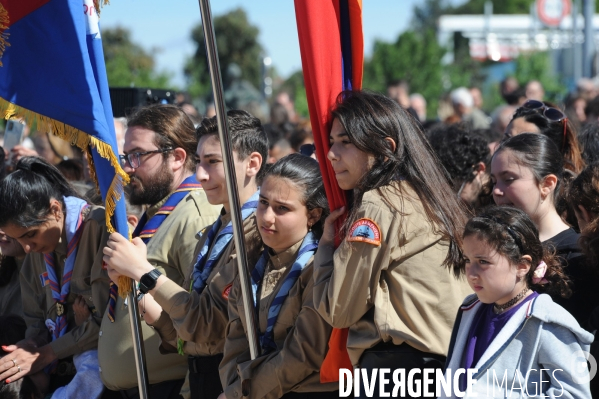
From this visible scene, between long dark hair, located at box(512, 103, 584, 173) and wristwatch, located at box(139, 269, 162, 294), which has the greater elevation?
long dark hair, located at box(512, 103, 584, 173)

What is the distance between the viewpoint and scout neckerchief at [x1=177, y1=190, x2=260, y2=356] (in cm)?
408

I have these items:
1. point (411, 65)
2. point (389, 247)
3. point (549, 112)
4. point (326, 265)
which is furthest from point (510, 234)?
point (411, 65)

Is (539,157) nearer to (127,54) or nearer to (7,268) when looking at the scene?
(7,268)

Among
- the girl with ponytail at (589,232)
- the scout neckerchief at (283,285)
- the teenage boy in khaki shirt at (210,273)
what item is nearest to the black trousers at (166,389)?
the teenage boy in khaki shirt at (210,273)

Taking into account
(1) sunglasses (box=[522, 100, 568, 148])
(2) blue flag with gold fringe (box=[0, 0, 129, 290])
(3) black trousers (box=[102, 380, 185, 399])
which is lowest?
(3) black trousers (box=[102, 380, 185, 399])

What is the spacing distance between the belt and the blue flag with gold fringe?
75 centimetres

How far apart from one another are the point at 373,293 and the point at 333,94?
86 centimetres

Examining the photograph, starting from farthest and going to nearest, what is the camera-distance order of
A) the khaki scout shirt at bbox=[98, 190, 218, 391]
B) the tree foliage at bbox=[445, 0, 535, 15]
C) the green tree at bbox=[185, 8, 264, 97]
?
the tree foliage at bbox=[445, 0, 535, 15], the green tree at bbox=[185, 8, 264, 97], the khaki scout shirt at bbox=[98, 190, 218, 391]

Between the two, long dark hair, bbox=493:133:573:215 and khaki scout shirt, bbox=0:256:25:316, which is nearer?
long dark hair, bbox=493:133:573:215

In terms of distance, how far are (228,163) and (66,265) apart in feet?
5.78

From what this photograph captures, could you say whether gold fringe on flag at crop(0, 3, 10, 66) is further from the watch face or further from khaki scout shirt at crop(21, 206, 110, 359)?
the watch face

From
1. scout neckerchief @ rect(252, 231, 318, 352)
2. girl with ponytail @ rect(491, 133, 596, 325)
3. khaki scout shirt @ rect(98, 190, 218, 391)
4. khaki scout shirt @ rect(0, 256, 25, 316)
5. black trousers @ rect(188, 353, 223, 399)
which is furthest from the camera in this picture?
khaki scout shirt @ rect(0, 256, 25, 316)

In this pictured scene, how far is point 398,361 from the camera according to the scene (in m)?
3.21

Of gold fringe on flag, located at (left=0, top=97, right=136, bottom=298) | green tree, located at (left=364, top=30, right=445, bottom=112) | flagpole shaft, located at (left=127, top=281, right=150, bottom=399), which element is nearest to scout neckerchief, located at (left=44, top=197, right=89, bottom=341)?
gold fringe on flag, located at (left=0, top=97, right=136, bottom=298)
